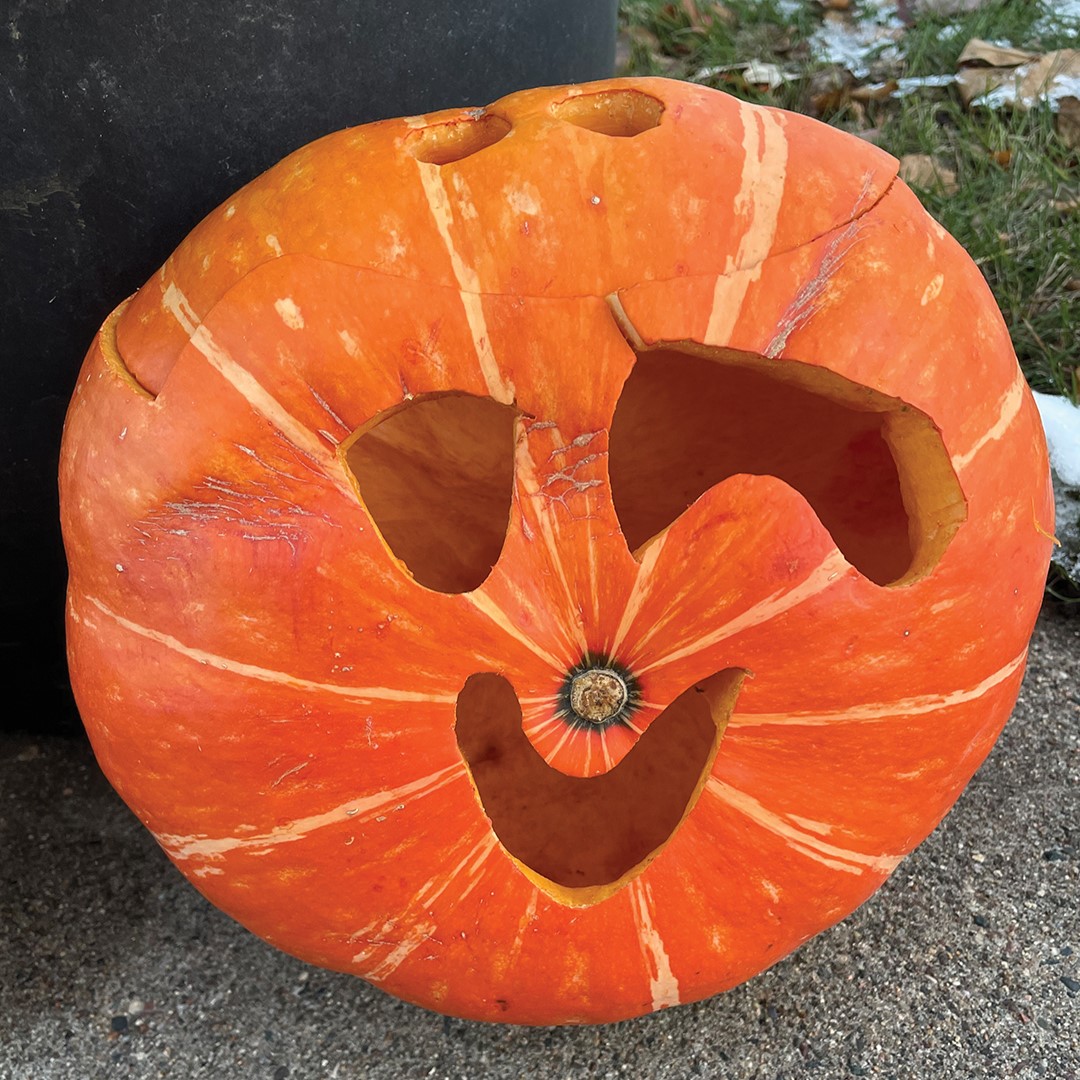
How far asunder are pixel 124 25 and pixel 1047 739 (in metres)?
1.34

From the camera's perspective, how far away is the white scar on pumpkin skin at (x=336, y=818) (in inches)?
38.3

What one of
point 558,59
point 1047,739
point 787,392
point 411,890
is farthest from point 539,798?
point 558,59

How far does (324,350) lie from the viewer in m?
0.95

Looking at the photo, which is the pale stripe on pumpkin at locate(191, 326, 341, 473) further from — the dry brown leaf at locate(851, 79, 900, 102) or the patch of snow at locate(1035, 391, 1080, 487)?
the dry brown leaf at locate(851, 79, 900, 102)

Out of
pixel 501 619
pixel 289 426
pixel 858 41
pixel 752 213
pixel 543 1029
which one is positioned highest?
pixel 752 213

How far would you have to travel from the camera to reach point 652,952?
3.34 feet

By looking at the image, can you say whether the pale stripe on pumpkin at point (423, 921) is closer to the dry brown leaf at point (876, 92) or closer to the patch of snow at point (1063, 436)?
the patch of snow at point (1063, 436)

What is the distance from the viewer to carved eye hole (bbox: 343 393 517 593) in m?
1.24

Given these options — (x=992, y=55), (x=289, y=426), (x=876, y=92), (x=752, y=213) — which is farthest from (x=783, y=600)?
(x=992, y=55)

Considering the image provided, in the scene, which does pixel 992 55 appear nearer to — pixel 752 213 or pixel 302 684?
pixel 752 213

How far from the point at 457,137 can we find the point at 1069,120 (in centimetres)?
184

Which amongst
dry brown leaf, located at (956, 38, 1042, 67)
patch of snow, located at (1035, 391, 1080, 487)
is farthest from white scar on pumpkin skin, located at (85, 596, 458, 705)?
dry brown leaf, located at (956, 38, 1042, 67)

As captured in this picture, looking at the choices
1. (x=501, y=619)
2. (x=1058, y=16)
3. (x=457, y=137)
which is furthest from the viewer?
(x=1058, y=16)

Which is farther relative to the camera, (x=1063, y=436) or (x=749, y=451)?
(x=1063, y=436)
